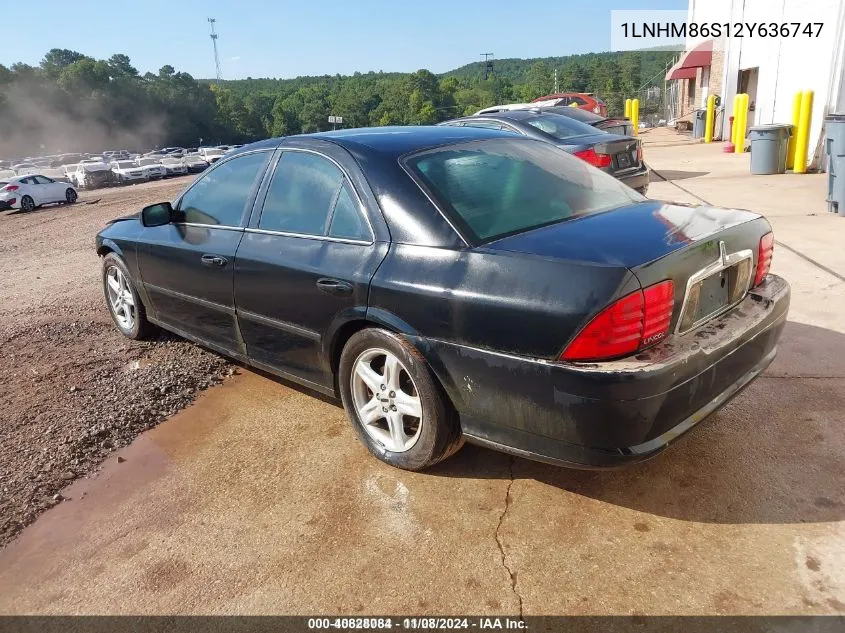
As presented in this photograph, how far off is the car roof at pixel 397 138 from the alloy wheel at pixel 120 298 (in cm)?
197

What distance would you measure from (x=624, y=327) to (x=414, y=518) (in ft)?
3.92

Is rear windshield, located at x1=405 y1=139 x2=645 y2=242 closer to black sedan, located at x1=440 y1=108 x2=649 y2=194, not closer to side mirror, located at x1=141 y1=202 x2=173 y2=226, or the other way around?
side mirror, located at x1=141 y1=202 x2=173 y2=226

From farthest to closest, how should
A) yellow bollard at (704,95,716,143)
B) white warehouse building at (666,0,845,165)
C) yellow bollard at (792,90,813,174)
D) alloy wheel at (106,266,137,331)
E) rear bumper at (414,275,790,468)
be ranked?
yellow bollard at (704,95,716,143) < yellow bollard at (792,90,813,174) < white warehouse building at (666,0,845,165) < alloy wheel at (106,266,137,331) < rear bumper at (414,275,790,468)

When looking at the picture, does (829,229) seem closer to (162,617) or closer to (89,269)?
(162,617)

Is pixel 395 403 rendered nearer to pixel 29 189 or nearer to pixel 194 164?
pixel 29 189

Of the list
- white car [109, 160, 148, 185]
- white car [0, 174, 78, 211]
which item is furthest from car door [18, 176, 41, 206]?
white car [109, 160, 148, 185]

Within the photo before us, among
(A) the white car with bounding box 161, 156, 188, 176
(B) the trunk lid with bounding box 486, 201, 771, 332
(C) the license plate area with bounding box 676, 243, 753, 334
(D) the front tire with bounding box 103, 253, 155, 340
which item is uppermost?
(B) the trunk lid with bounding box 486, 201, 771, 332

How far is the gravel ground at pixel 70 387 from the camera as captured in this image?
3.29 metres

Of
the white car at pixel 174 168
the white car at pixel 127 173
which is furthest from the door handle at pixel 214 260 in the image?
the white car at pixel 174 168

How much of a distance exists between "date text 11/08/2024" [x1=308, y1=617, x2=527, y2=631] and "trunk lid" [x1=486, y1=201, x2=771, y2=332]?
4.02 feet

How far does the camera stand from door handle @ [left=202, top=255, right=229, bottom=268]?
3637 mm

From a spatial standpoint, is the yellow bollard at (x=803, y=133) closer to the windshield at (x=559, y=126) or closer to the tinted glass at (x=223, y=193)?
the windshield at (x=559, y=126)

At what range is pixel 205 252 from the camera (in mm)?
3781

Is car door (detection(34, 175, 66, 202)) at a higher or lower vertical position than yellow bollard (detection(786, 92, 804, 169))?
lower
